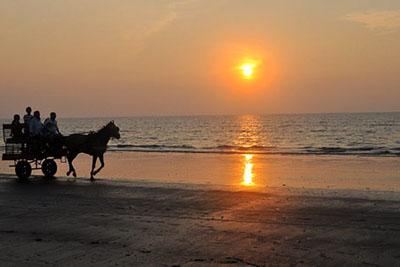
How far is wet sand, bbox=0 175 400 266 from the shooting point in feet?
24.0

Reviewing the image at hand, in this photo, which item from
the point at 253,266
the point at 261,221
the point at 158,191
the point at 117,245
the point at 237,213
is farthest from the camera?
the point at 158,191

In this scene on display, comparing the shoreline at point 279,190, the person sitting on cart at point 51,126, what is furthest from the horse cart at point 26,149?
the shoreline at point 279,190

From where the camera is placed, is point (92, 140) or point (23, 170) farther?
point (23, 170)

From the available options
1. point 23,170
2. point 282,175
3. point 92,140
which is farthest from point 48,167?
point 282,175

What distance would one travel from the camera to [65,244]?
8.22 metres

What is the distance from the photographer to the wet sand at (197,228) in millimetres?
7301

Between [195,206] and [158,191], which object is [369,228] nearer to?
[195,206]

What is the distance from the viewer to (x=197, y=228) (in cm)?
923

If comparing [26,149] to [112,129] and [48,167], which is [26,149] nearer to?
[48,167]

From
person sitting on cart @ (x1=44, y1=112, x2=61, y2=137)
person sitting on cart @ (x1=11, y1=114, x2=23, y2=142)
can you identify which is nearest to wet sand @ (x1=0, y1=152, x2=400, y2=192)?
person sitting on cart @ (x1=44, y1=112, x2=61, y2=137)

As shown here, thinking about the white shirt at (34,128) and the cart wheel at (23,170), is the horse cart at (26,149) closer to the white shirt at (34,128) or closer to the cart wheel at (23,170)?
the cart wheel at (23,170)

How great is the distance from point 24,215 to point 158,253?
4516 mm

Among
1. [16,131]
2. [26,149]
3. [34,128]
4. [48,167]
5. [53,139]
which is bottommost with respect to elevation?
[48,167]

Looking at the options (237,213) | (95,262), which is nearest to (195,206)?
(237,213)
